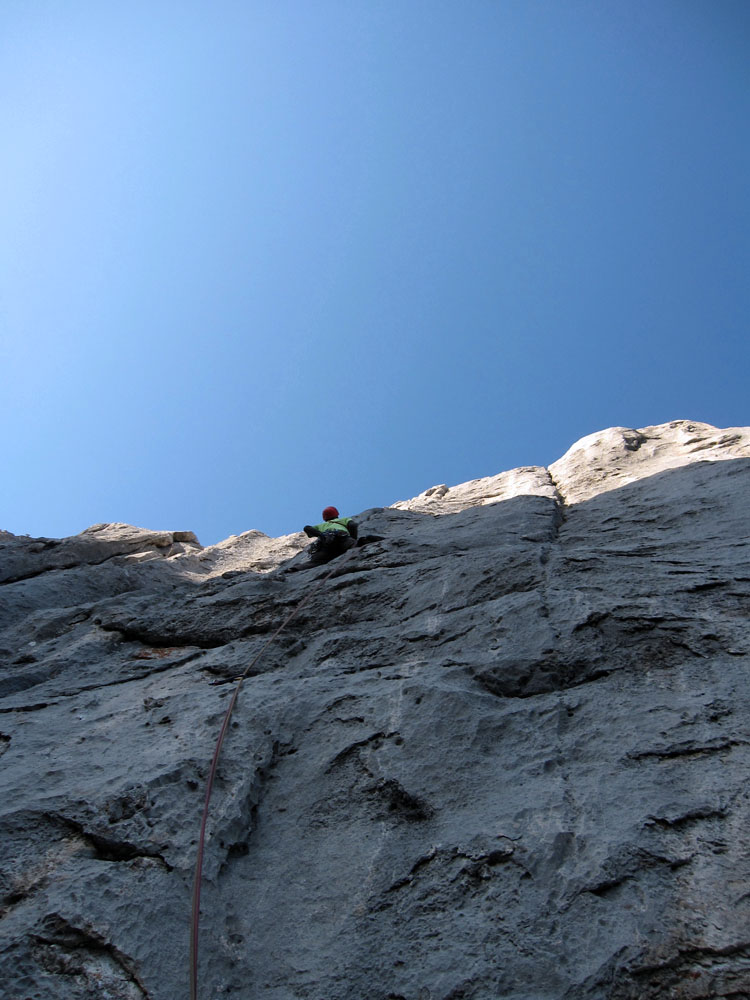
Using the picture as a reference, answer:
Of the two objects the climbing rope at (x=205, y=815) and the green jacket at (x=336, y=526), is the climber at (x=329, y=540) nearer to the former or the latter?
the green jacket at (x=336, y=526)

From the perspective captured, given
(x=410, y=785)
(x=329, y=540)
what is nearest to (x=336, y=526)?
(x=329, y=540)

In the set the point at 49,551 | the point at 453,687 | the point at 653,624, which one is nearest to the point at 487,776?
the point at 453,687

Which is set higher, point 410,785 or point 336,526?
point 336,526

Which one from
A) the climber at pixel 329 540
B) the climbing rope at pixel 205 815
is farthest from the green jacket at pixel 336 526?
the climbing rope at pixel 205 815

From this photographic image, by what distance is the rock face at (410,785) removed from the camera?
266 centimetres

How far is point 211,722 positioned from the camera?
4.07 m

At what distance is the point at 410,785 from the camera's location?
136 inches

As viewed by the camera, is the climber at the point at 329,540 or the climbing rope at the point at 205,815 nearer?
the climbing rope at the point at 205,815

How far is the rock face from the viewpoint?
105 inches

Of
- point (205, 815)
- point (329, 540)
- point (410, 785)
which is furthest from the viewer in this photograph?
point (329, 540)

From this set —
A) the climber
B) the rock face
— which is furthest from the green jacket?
the rock face

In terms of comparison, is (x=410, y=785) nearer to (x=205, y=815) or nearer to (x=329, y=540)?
(x=205, y=815)

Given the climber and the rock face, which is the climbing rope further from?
the climber

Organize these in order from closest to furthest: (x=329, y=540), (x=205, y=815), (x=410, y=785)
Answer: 1. (x=205, y=815)
2. (x=410, y=785)
3. (x=329, y=540)
